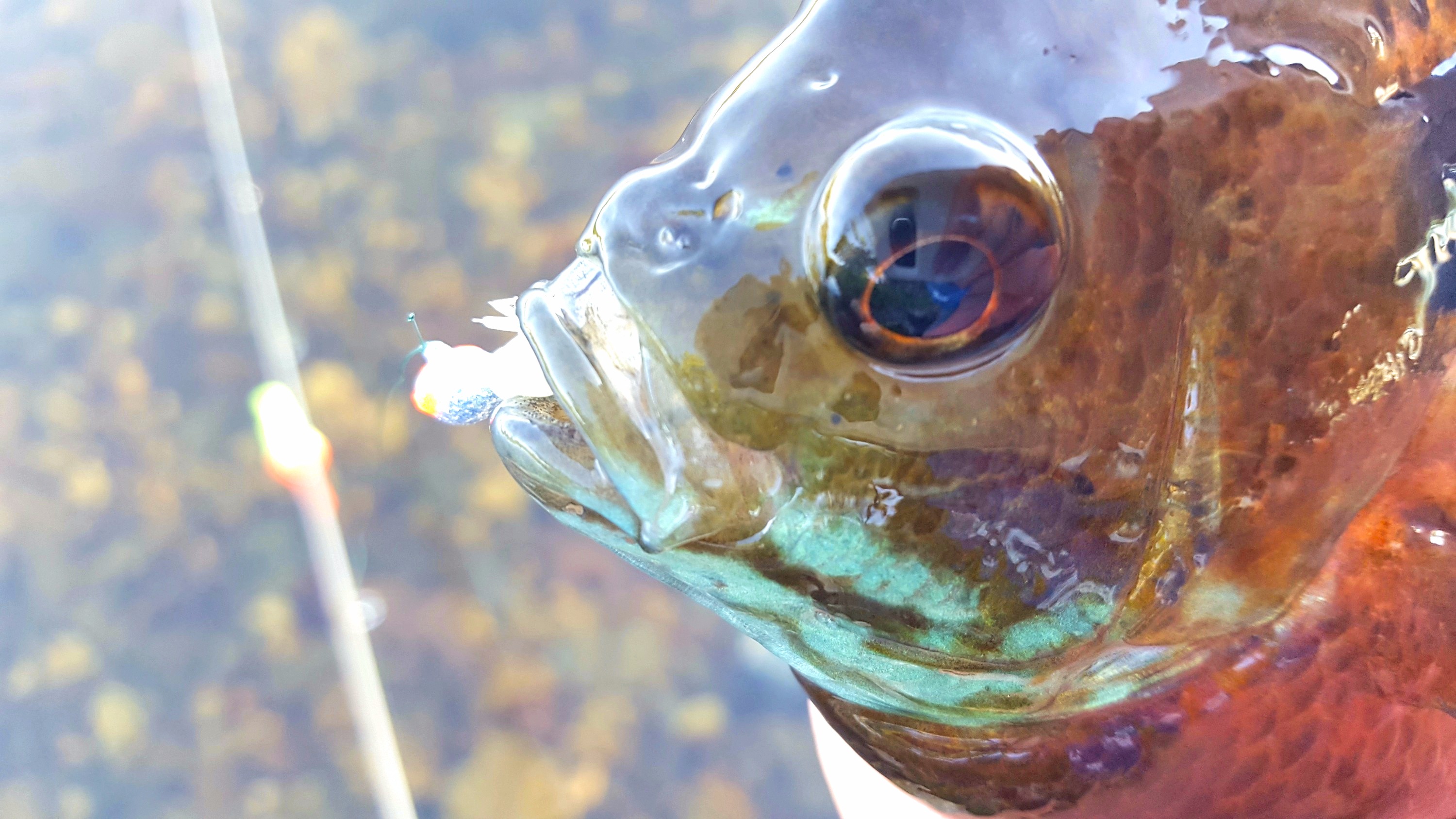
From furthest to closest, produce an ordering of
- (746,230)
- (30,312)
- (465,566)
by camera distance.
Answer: (30,312) < (465,566) < (746,230)

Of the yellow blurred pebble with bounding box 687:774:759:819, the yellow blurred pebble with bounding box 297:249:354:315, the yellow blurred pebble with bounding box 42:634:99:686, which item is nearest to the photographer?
the yellow blurred pebble with bounding box 687:774:759:819

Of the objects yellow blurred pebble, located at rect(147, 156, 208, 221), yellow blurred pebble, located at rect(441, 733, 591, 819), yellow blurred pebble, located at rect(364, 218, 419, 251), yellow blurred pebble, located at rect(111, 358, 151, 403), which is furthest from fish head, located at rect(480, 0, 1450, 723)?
yellow blurred pebble, located at rect(147, 156, 208, 221)

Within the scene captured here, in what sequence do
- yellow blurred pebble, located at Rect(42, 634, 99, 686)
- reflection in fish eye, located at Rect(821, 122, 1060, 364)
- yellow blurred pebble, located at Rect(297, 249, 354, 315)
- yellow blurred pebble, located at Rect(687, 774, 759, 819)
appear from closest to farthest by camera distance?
1. reflection in fish eye, located at Rect(821, 122, 1060, 364)
2. yellow blurred pebble, located at Rect(687, 774, 759, 819)
3. yellow blurred pebble, located at Rect(42, 634, 99, 686)
4. yellow blurred pebble, located at Rect(297, 249, 354, 315)

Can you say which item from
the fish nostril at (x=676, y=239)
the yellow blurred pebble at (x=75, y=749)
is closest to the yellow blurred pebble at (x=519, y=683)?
the yellow blurred pebble at (x=75, y=749)

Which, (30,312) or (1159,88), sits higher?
(30,312)

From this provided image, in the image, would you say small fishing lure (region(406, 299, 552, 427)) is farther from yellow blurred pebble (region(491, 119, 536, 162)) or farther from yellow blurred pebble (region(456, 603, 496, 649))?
yellow blurred pebble (region(491, 119, 536, 162))

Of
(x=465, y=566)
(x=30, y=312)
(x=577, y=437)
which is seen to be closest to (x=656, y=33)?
(x=465, y=566)

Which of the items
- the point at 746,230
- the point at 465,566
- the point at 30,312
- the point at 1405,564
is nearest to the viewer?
the point at 746,230

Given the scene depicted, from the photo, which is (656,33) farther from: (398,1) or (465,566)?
(465,566)
